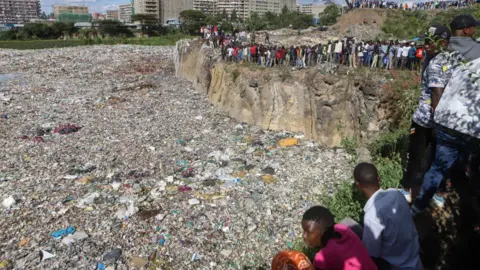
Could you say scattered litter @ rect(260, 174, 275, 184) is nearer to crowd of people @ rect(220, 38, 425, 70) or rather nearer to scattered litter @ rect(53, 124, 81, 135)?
crowd of people @ rect(220, 38, 425, 70)

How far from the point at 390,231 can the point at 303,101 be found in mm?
7452

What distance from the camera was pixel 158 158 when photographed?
8133 millimetres

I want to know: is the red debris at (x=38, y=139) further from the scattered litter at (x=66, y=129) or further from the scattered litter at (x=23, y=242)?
the scattered litter at (x=23, y=242)

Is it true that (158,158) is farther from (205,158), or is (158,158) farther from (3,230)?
(3,230)

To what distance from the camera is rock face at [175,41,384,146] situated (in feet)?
27.4

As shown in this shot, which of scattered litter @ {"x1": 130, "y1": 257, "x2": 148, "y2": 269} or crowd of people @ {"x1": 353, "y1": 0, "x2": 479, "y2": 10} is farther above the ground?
crowd of people @ {"x1": 353, "y1": 0, "x2": 479, "y2": 10}

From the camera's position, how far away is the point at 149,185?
6773 millimetres

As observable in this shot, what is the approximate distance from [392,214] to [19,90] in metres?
17.4

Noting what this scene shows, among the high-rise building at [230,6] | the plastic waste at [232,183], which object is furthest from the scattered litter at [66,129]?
the high-rise building at [230,6]

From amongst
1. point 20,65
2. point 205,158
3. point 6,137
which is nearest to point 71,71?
point 20,65

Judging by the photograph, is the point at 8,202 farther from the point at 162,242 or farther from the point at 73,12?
the point at 73,12

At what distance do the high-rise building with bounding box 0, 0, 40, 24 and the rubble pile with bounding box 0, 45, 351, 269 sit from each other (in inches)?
5425

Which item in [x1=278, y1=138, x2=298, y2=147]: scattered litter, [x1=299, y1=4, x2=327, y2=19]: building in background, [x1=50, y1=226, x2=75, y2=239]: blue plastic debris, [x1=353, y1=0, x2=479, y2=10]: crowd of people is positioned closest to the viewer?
[x1=50, y1=226, x2=75, y2=239]: blue plastic debris

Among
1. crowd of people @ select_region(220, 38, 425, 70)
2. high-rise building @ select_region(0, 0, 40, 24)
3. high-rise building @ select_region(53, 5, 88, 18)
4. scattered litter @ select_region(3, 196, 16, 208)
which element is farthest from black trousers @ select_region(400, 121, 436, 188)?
high-rise building @ select_region(0, 0, 40, 24)
